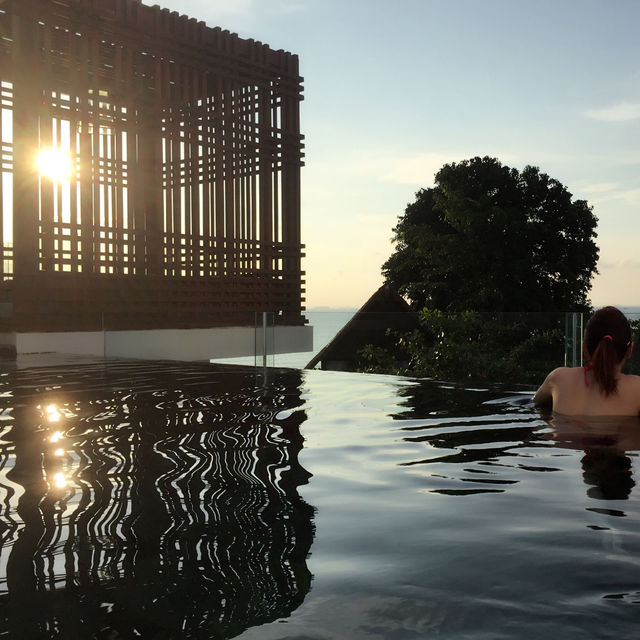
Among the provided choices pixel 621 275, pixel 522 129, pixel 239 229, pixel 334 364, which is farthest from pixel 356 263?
pixel 334 364

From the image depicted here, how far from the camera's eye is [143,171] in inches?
583

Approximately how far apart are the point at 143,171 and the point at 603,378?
11771 millimetres

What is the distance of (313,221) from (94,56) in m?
5.72

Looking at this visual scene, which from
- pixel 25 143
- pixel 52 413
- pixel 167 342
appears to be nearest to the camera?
pixel 52 413

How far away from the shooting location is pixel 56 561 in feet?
8.09

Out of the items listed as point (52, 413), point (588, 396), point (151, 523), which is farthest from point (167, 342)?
point (151, 523)

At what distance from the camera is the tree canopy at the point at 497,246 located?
2820 centimetres

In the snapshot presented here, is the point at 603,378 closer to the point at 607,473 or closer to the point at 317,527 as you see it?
the point at 607,473

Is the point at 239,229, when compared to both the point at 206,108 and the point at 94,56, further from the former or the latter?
the point at 94,56

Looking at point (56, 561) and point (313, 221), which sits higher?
point (313, 221)

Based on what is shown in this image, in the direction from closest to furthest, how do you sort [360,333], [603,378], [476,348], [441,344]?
[603,378] < [476,348] < [360,333] < [441,344]

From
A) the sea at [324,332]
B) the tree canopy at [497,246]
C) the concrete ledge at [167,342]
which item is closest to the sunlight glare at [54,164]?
the concrete ledge at [167,342]

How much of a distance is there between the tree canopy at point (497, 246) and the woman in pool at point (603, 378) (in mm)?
22909

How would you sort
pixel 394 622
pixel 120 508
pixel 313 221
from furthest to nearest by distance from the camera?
pixel 313 221
pixel 120 508
pixel 394 622
